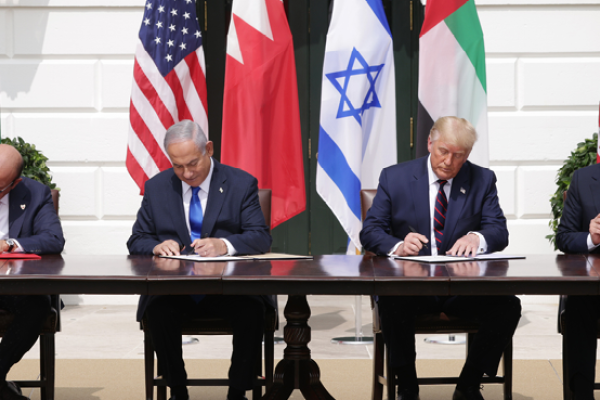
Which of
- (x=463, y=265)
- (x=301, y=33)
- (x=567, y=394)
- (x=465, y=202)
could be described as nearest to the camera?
(x=463, y=265)

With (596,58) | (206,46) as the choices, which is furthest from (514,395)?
(206,46)

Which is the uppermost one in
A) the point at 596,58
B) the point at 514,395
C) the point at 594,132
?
the point at 596,58

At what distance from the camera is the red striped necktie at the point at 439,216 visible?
3.25 metres

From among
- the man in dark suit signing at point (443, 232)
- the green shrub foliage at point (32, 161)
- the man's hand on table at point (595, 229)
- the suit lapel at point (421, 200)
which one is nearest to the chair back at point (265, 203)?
the man in dark suit signing at point (443, 232)

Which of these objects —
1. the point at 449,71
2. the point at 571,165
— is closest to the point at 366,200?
the point at 449,71

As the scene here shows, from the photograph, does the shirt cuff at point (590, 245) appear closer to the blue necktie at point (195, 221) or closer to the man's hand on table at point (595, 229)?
the man's hand on table at point (595, 229)

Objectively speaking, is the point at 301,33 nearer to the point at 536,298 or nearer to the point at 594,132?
the point at 594,132

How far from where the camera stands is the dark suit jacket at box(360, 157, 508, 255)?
3227 millimetres

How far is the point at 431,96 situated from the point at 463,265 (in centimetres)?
231

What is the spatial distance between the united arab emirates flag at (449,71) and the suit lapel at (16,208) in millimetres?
2469

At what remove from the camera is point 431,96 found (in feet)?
15.2

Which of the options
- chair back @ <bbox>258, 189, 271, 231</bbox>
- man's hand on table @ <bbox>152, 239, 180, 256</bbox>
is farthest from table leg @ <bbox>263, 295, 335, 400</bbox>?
A: chair back @ <bbox>258, 189, 271, 231</bbox>

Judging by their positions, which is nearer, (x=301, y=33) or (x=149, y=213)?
(x=149, y=213)

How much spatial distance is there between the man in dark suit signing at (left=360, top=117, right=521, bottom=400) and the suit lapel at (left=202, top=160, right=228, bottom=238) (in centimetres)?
68
